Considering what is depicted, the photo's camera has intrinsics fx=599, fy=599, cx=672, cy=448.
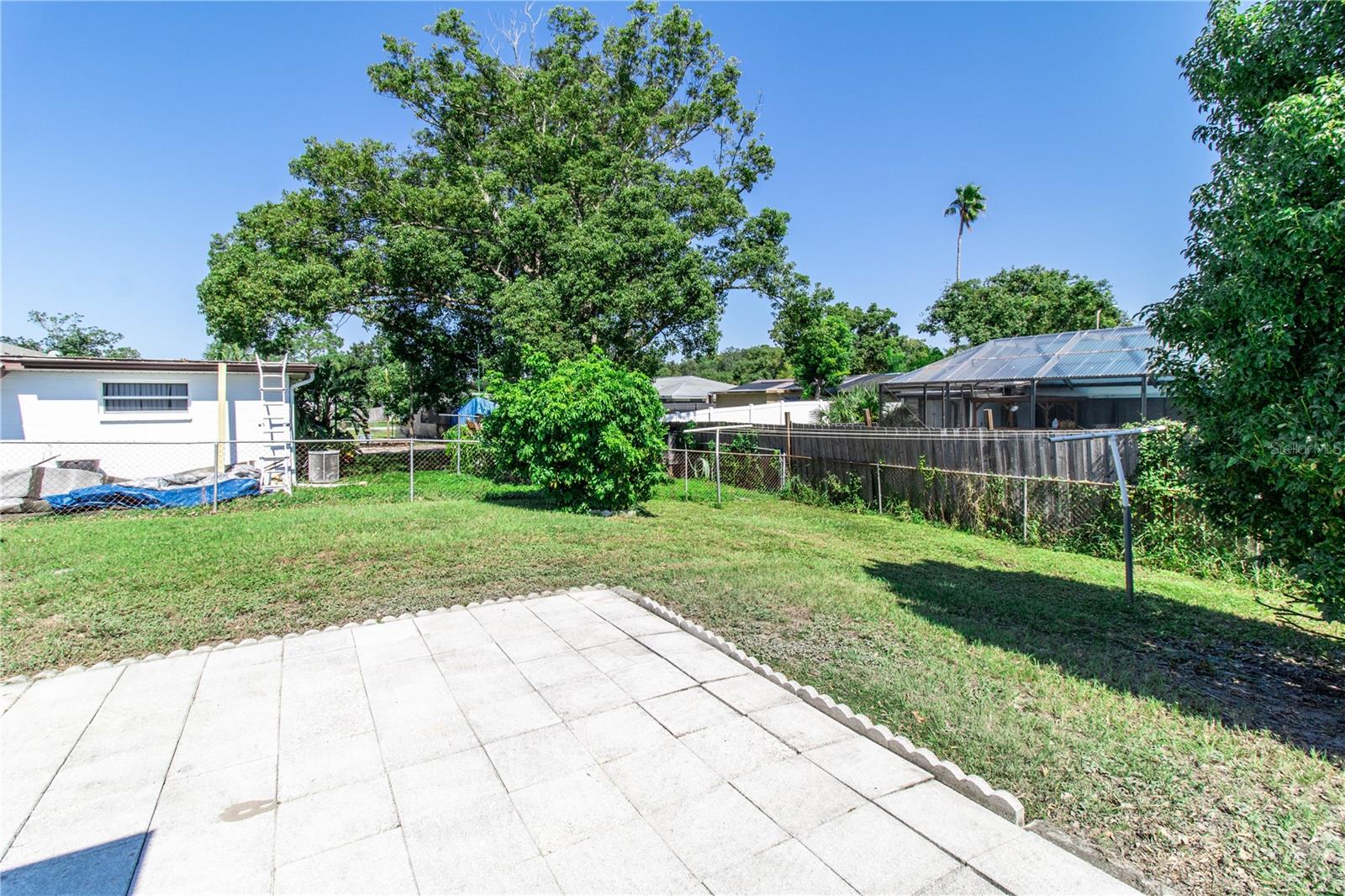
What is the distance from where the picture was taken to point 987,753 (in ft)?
9.11

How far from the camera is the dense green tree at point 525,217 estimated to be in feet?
47.8

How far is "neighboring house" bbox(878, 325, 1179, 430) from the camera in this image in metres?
12.8

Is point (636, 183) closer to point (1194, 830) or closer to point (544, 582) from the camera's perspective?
point (544, 582)

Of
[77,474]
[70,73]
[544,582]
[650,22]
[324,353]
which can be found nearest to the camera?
[544,582]

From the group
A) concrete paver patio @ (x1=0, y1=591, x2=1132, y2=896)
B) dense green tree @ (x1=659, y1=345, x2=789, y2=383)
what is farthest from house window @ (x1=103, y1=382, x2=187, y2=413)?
dense green tree @ (x1=659, y1=345, x2=789, y2=383)

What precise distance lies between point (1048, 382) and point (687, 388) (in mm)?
17866

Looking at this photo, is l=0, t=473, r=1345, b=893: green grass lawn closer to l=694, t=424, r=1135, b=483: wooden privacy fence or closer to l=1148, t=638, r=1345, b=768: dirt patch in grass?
l=1148, t=638, r=1345, b=768: dirt patch in grass

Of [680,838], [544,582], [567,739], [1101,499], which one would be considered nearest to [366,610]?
[544,582]

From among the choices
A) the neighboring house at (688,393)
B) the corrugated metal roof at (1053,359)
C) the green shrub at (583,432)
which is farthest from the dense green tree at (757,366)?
the green shrub at (583,432)

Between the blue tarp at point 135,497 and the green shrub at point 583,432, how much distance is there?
15.5 ft

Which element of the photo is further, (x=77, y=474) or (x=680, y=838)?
(x=77, y=474)

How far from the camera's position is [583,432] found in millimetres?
9484

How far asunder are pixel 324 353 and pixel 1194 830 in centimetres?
2963

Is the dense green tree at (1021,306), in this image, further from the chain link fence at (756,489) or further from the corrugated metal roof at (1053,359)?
the chain link fence at (756,489)
